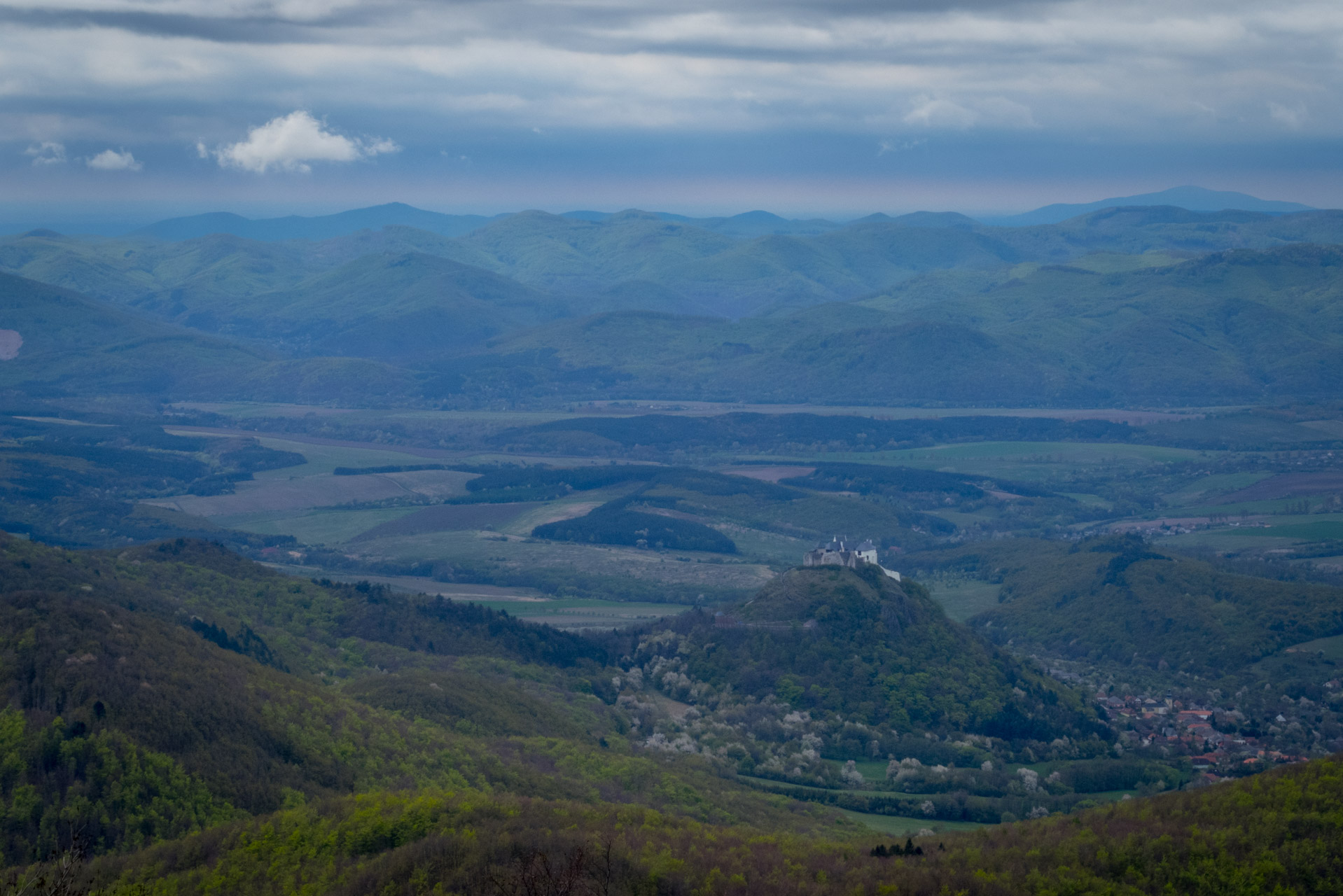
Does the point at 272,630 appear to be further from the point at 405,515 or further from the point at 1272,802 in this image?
the point at 405,515

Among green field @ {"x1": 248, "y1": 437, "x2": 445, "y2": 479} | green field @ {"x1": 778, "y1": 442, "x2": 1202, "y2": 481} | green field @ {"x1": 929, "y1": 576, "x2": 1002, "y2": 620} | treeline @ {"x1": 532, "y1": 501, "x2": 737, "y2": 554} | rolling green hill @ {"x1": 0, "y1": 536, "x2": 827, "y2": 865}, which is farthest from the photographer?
green field @ {"x1": 778, "y1": 442, "x2": 1202, "y2": 481}

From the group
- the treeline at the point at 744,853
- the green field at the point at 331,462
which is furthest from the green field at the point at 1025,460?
the treeline at the point at 744,853

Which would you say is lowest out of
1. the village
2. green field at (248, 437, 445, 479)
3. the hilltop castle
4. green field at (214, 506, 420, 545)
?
green field at (214, 506, 420, 545)

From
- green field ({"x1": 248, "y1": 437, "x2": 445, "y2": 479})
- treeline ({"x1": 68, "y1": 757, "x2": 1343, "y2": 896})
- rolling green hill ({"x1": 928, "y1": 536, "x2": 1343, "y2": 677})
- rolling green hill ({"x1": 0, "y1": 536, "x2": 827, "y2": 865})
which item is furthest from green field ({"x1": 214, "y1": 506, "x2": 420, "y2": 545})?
treeline ({"x1": 68, "y1": 757, "x2": 1343, "y2": 896})

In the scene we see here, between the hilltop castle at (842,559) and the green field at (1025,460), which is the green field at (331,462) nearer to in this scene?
the green field at (1025,460)

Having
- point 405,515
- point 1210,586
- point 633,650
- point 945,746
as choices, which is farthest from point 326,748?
point 405,515

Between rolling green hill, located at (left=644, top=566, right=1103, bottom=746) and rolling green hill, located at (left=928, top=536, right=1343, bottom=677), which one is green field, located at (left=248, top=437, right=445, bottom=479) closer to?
rolling green hill, located at (left=928, top=536, right=1343, bottom=677)

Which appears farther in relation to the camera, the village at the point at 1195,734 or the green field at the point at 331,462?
the green field at the point at 331,462

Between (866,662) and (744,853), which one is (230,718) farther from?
(866,662)

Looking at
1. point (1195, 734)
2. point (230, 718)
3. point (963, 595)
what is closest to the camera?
point (230, 718)

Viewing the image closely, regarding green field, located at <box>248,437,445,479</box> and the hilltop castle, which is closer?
the hilltop castle

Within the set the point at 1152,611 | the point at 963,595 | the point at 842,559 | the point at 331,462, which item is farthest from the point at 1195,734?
the point at 331,462
